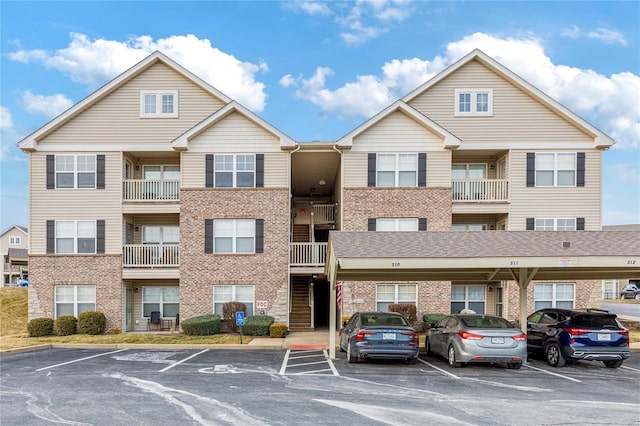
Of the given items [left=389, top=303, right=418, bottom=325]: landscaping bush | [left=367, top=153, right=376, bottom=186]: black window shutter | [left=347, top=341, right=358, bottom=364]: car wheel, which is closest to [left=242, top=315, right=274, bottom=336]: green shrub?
[left=389, top=303, right=418, bottom=325]: landscaping bush

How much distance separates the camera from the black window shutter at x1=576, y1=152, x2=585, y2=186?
2153 centimetres

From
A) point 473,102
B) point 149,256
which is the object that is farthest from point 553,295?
point 149,256

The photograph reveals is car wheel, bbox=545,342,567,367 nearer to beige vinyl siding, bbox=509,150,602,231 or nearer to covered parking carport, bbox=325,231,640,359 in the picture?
covered parking carport, bbox=325,231,640,359

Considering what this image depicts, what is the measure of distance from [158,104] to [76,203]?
5707 mm

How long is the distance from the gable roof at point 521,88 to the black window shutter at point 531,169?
2.27 metres

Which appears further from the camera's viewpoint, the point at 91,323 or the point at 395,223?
the point at 395,223

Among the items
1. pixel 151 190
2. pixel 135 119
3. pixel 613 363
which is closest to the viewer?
pixel 613 363

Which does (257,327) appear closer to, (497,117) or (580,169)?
(497,117)

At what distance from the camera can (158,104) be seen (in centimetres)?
2195

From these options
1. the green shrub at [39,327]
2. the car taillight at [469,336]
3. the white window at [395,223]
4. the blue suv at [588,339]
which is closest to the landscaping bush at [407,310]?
the white window at [395,223]

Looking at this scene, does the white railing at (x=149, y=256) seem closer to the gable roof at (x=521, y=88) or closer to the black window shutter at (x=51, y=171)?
the black window shutter at (x=51, y=171)

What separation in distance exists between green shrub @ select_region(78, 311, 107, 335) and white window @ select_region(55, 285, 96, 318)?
83cm

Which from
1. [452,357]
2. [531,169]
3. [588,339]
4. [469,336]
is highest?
[531,169]

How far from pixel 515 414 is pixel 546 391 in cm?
231
